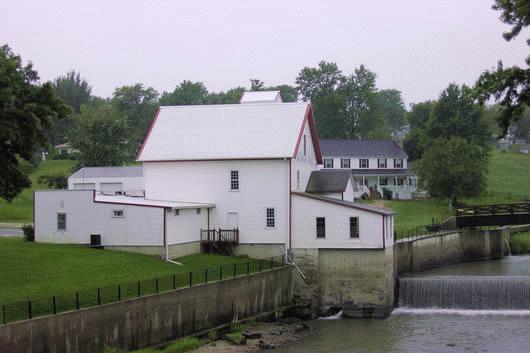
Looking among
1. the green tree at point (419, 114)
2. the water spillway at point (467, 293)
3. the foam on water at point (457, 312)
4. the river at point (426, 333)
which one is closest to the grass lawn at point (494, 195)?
the green tree at point (419, 114)

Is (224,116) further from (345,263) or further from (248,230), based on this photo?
(345,263)

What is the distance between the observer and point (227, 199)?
51062 millimetres

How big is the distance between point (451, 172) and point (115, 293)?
57.4 m

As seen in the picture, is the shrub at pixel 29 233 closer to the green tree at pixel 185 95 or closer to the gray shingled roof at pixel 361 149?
the gray shingled roof at pixel 361 149

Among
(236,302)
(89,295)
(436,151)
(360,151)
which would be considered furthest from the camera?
(360,151)

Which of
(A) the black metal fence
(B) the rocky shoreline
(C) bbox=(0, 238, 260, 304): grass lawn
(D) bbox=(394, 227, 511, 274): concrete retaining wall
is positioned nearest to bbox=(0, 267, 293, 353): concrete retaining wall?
(A) the black metal fence

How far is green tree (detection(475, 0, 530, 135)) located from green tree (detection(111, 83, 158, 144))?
116446 millimetres

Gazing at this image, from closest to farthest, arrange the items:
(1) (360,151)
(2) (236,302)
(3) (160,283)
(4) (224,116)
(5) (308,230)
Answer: (3) (160,283), (2) (236,302), (5) (308,230), (4) (224,116), (1) (360,151)

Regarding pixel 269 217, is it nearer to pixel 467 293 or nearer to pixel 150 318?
pixel 467 293

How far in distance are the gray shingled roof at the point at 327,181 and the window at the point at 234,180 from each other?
5130 millimetres

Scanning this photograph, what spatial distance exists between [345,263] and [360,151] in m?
57.8

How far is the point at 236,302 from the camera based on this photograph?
41219 mm

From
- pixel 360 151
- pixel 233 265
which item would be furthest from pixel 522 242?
pixel 233 265

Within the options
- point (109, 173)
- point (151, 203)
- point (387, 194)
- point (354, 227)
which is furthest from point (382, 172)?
point (151, 203)
